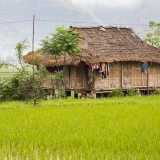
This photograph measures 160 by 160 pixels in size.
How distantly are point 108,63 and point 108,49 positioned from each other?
36.6 inches

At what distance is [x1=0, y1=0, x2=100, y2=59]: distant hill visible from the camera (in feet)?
522

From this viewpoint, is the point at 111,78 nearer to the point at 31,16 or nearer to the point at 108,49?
the point at 108,49

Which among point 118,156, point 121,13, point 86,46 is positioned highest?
point 121,13

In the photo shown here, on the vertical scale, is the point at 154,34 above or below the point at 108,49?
above

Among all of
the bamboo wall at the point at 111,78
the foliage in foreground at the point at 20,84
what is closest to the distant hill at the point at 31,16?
the bamboo wall at the point at 111,78

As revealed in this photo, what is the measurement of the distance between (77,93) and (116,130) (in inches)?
418

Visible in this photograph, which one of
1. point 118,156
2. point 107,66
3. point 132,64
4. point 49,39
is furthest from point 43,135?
point 132,64

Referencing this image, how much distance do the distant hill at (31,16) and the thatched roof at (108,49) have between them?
13914 centimetres

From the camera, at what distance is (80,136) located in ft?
20.5

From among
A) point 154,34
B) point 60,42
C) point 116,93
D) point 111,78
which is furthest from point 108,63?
point 154,34

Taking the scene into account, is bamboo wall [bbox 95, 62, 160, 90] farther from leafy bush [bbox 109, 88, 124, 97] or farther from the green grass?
the green grass

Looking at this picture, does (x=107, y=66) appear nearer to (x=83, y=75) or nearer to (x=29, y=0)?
(x=83, y=75)

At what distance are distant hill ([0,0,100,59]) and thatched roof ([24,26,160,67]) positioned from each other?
139144 mm

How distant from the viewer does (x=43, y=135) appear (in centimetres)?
647
